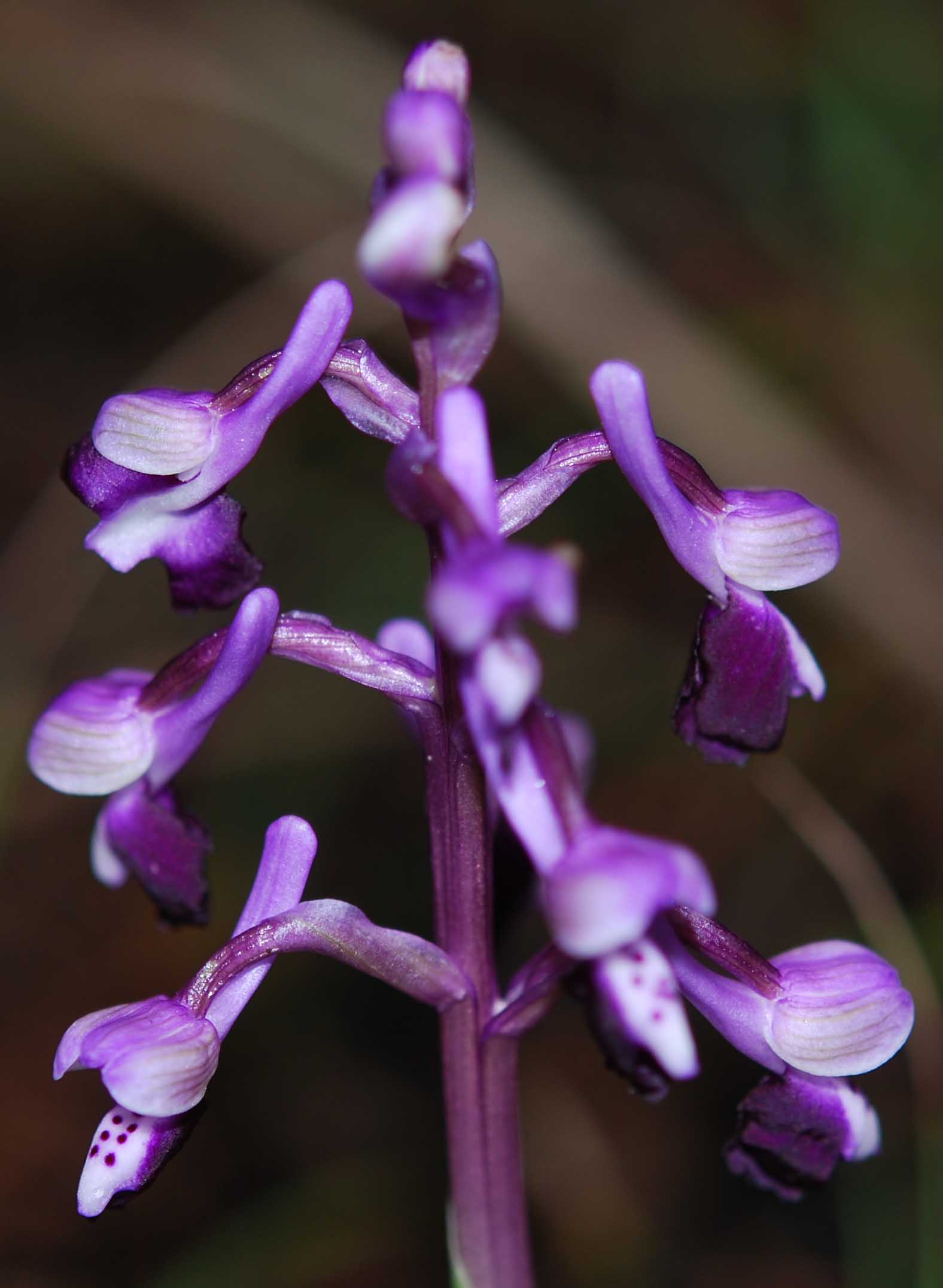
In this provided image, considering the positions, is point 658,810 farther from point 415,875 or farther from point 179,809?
point 179,809

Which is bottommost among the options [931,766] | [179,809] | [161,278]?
[931,766]

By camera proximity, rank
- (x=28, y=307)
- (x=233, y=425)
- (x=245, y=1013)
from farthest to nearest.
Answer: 1. (x=28, y=307)
2. (x=245, y=1013)
3. (x=233, y=425)

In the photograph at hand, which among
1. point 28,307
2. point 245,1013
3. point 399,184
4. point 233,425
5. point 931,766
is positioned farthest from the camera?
point 28,307

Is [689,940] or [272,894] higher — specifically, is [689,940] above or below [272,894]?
below

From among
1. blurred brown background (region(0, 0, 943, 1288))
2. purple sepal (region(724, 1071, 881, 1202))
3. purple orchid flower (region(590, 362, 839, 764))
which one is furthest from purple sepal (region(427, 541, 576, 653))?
blurred brown background (region(0, 0, 943, 1288))

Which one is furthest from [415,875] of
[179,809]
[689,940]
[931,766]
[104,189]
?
[104,189]

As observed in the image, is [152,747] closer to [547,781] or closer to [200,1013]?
[200,1013]

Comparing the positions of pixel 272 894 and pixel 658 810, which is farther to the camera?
pixel 658 810

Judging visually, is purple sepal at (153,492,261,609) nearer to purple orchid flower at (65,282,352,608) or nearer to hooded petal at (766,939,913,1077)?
purple orchid flower at (65,282,352,608)
